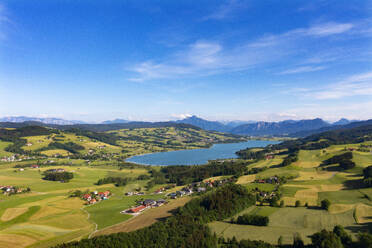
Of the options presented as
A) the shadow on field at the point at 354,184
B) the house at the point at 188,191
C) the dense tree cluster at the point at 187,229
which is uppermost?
the shadow on field at the point at 354,184

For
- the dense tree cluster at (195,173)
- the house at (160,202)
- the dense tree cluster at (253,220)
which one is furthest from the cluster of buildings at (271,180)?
the house at (160,202)

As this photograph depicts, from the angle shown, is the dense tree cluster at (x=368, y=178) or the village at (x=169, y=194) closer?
the village at (x=169, y=194)

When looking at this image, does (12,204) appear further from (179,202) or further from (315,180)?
(315,180)

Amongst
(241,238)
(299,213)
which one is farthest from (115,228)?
(299,213)

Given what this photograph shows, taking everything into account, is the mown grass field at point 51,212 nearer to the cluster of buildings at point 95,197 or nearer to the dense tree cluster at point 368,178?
the cluster of buildings at point 95,197

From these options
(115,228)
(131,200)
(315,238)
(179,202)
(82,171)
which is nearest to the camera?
(315,238)
